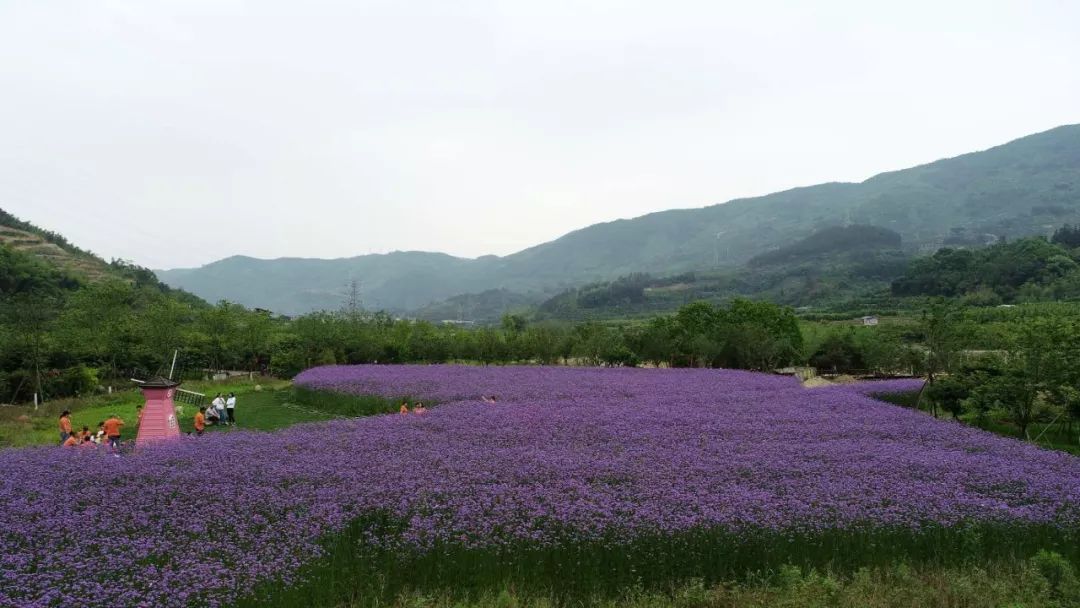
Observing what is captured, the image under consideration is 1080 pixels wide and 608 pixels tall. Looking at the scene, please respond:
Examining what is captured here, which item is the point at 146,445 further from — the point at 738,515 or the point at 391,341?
the point at 391,341

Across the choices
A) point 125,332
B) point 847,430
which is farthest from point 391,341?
point 847,430

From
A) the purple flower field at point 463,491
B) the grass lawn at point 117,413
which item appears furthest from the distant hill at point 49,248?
the purple flower field at point 463,491

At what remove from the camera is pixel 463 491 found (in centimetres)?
1022

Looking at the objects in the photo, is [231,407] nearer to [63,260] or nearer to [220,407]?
[220,407]

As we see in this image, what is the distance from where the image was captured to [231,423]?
944 inches

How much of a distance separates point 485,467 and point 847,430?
1155cm

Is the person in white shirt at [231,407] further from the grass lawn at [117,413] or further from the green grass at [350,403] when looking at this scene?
the green grass at [350,403]

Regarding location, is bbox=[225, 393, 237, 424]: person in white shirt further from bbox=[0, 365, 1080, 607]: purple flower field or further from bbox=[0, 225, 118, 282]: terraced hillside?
bbox=[0, 225, 118, 282]: terraced hillside

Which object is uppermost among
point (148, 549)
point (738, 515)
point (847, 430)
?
point (148, 549)

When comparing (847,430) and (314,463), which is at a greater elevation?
(314,463)

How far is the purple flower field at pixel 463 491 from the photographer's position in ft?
25.8

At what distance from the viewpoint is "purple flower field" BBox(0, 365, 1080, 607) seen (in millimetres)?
7871

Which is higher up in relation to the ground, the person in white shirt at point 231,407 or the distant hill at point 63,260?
the distant hill at point 63,260

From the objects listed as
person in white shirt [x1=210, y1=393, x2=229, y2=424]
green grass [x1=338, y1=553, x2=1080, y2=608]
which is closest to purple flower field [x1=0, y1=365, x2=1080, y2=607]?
green grass [x1=338, y1=553, x2=1080, y2=608]
